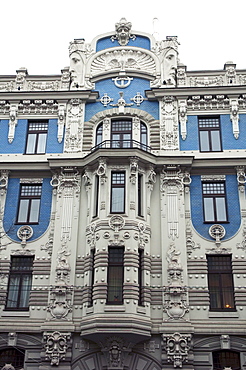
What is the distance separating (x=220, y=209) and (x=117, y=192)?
5777 mm

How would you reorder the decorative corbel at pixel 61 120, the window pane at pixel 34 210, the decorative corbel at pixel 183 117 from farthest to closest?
1. the decorative corbel at pixel 61 120
2. the decorative corbel at pixel 183 117
3. the window pane at pixel 34 210

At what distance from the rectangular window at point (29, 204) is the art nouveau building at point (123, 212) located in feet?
0.22

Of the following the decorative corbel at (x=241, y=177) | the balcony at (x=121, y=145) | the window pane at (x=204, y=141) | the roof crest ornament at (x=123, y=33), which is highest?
the roof crest ornament at (x=123, y=33)

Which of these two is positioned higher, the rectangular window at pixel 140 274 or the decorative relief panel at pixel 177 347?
the rectangular window at pixel 140 274

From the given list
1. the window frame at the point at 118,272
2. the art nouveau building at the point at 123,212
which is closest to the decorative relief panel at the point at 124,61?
the art nouveau building at the point at 123,212

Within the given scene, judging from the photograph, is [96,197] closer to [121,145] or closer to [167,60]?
[121,145]

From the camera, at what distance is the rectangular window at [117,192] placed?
24594mm

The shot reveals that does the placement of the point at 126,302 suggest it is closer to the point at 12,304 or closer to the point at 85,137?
the point at 12,304

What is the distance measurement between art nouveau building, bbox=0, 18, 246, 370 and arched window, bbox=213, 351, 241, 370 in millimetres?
48

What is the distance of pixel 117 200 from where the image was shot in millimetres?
24844

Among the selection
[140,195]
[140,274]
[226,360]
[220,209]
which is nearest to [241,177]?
[220,209]

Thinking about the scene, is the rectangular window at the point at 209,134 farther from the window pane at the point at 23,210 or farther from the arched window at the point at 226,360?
the arched window at the point at 226,360

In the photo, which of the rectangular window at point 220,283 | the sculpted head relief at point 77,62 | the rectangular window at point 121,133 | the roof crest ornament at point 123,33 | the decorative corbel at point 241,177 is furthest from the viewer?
the roof crest ornament at point 123,33

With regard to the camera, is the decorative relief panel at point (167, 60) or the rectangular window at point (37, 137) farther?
the decorative relief panel at point (167, 60)
